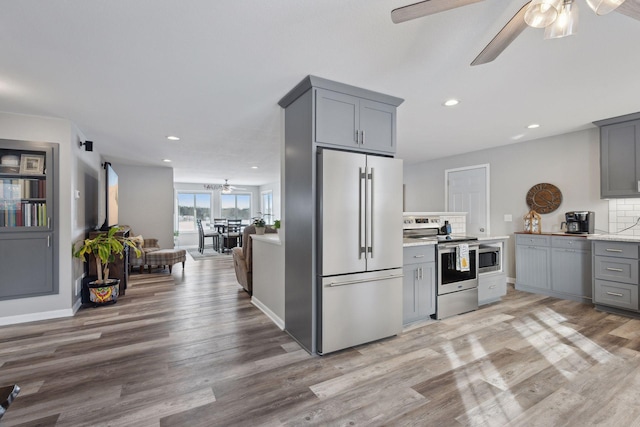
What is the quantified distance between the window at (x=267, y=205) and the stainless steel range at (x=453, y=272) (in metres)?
8.51

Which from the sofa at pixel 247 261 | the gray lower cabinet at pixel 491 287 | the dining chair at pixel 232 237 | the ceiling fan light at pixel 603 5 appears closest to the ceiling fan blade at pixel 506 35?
the ceiling fan light at pixel 603 5

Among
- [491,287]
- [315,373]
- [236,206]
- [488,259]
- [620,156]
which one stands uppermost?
[620,156]

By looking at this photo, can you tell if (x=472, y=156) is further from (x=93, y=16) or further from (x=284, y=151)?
(x=93, y=16)

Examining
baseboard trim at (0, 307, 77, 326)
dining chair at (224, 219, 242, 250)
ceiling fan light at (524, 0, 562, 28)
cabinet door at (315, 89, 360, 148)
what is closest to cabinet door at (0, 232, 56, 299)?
baseboard trim at (0, 307, 77, 326)

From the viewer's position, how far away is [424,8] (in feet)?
4.53

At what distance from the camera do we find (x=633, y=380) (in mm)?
2186

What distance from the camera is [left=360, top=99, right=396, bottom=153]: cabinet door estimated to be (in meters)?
2.87

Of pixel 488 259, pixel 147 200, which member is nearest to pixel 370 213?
pixel 488 259

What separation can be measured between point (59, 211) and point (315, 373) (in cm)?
359

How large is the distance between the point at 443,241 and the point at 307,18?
8.91 feet

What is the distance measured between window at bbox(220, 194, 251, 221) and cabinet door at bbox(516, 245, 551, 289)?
33.3 feet

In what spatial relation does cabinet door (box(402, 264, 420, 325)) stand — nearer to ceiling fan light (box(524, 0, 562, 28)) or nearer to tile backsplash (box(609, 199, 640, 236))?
ceiling fan light (box(524, 0, 562, 28))

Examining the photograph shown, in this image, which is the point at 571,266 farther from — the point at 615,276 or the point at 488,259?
the point at 488,259

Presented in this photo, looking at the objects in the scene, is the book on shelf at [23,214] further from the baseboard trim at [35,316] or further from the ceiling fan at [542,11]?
the ceiling fan at [542,11]
